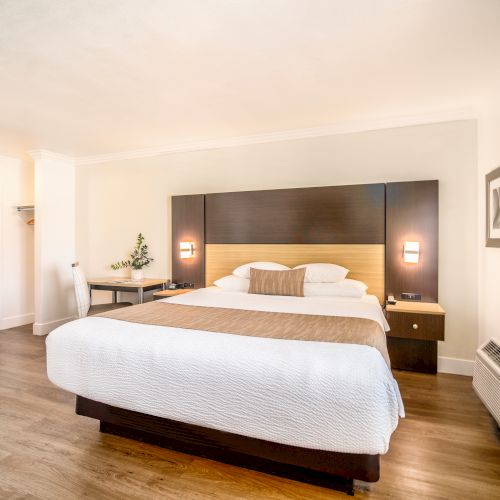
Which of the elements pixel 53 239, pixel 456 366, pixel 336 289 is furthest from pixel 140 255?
pixel 456 366

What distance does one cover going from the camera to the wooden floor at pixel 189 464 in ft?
5.69

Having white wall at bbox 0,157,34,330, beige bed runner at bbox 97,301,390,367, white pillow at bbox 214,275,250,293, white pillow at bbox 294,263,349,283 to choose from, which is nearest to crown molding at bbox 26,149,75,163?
white wall at bbox 0,157,34,330

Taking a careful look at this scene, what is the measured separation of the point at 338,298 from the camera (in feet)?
10.7

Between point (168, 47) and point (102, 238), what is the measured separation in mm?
3566

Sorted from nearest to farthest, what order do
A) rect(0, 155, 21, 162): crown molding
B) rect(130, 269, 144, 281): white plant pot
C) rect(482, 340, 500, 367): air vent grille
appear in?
rect(482, 340, 500, 367): air vent grille, rect(130, 269, 144, 281): white plant pot, rect(0, 155, 21, 162): crown molding

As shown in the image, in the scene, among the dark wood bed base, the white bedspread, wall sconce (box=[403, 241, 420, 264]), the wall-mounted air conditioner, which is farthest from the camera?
wall sconce (box=[403, 241, 420, 264])

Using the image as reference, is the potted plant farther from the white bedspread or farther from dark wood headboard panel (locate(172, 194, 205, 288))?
the white bedspread

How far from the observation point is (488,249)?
3082 millimetres

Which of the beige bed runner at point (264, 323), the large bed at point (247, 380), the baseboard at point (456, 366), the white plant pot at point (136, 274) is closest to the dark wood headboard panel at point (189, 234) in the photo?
the white plant pot at point (136, 274)

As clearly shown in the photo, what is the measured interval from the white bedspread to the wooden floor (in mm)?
334

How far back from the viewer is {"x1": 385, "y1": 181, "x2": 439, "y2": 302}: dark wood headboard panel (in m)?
3.40

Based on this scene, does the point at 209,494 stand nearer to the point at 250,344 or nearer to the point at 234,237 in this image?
the point at 250,344

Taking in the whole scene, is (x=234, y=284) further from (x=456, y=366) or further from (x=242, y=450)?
(x=456, y=366)

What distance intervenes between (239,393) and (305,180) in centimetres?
285
